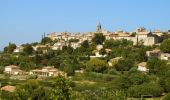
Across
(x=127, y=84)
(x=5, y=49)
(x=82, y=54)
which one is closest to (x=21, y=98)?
(x=127, y=84)

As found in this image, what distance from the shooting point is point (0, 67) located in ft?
200

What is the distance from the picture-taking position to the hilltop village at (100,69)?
40.5 meters

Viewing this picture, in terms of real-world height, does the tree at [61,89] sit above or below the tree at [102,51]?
above

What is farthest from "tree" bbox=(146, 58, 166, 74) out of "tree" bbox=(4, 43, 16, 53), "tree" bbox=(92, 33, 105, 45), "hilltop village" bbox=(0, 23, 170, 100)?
"tree" bbox=(4, 43, 16, 53)

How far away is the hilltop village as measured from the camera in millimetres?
40531

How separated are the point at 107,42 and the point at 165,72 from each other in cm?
2450

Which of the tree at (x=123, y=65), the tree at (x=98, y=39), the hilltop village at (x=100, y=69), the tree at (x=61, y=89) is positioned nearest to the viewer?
the tree at (x=61, y=89)

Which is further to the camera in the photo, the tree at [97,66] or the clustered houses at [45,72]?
the clustered houses at [45,72]

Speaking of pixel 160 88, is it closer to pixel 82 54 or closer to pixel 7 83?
pixel 7 83

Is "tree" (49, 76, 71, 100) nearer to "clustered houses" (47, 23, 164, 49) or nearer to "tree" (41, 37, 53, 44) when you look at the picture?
"clustered houses" (47, 23, 164, 49)

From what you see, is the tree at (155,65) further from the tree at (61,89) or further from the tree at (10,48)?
the tree at (61,89)

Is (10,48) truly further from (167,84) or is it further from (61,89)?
(61,89)

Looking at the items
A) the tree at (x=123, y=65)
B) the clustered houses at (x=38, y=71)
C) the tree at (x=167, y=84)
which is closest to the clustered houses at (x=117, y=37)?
the tree at (x=123, y=65)

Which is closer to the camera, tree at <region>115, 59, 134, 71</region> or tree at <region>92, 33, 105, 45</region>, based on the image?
tree at <region>115, 59, 134, 71</region>
